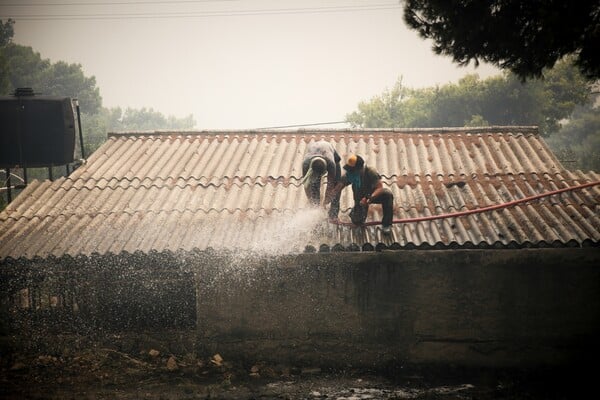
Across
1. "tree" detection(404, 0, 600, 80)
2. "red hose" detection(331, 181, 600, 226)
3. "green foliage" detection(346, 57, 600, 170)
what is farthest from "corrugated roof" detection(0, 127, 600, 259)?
"green foliage" detection(346, 57, 600, 170)

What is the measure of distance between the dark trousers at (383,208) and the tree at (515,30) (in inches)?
95.5

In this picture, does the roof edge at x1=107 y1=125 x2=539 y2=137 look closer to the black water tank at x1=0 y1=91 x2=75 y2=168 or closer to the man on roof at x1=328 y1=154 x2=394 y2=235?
the black water tank at x1=0 y1=91 x2=75 y2=168

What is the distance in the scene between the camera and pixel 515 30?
691cm

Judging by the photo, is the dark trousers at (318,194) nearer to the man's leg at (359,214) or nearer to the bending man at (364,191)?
the bending man at (364,191)

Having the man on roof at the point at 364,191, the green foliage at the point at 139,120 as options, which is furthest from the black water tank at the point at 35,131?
the green foliage at the point at 139,120

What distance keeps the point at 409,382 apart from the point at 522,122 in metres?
43.0

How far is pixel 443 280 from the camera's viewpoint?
8500 mm

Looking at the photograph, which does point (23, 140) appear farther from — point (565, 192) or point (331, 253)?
point (565, 192)

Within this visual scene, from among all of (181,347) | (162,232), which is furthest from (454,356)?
(162,232)

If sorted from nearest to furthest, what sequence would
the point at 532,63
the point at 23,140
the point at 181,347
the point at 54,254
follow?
the point at 532,63
the point at 54,254
the point at 181,347
the point at 23,140

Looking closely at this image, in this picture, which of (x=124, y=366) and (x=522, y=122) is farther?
(x=522, y=122)

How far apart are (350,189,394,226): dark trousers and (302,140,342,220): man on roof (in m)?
0.39

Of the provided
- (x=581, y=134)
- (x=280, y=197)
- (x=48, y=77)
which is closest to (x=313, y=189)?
(x=280, y=197)

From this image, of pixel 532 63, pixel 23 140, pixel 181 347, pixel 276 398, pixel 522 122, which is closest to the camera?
pixel 532 63
